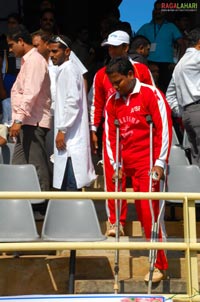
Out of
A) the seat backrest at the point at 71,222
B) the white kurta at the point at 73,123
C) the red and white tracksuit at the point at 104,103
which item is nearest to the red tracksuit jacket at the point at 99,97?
the red and white tracksuit at the point at 104,103

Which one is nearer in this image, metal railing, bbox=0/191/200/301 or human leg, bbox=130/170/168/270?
metal railing, bbox=0/191/200/301

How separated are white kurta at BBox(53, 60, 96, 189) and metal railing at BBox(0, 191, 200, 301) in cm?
194

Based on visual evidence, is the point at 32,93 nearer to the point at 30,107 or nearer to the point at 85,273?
the point at 30,107

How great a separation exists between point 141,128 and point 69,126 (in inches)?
33.0

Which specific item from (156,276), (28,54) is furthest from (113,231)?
(28,54)

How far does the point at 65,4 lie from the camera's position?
11.9 metres

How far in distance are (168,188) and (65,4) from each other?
17.5 ft

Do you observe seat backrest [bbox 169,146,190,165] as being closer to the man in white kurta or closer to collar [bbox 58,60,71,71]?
the man in white kurta

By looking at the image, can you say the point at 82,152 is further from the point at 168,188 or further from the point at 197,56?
the point at 197,56

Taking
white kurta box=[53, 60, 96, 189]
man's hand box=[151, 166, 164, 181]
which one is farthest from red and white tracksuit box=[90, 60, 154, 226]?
man's hand box=[151, 166, 164, 181]

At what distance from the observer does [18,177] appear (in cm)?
713

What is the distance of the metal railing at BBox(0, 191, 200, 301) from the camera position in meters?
5.04

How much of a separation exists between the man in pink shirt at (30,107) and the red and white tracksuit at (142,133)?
0.85m

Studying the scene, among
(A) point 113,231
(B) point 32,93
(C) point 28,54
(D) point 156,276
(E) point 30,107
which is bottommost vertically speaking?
(D) point 156,276
